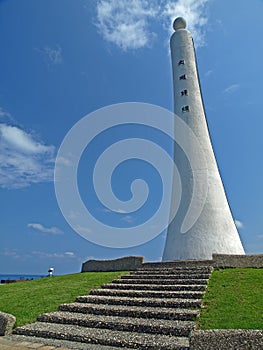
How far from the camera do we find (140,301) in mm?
7824

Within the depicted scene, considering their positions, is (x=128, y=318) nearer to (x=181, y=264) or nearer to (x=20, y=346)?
(x=20, y=346)

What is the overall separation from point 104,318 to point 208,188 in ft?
41.2

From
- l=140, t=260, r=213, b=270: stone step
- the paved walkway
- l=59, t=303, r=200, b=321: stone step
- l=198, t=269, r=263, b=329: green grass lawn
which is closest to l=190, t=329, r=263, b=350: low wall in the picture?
l=198, t=269, r=263, b=329: green grass lawn

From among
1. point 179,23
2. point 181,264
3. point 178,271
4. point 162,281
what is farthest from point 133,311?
point 179,23

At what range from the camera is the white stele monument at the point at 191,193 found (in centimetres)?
1664

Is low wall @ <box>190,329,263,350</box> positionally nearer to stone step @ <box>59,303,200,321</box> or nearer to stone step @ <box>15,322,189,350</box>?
stone step @ <box>15,322,189,350</box>

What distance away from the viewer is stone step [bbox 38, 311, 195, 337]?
19.3 feet

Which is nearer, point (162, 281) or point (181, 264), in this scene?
point (162, 281)

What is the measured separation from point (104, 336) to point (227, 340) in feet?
8.55

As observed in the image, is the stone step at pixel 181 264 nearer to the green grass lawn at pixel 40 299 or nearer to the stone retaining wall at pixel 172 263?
the stone retaining wall at pixel 172 263

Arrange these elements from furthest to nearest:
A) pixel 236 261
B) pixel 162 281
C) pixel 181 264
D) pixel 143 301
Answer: pixel 181 264 → pixel 236 261 → pixel 162 281 → pixel 143 301

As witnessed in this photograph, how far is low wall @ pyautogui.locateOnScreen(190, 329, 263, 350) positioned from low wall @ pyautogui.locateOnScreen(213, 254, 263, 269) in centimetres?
805

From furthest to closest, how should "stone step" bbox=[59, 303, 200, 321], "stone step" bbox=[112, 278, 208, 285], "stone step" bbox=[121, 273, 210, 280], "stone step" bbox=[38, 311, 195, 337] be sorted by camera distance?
"stone step" bbox=[121, 273, 210, 280]
"stone step" bbox=[112, 278, 208, 285]
"stone step" bbox=[59, 303, 200, 321]
"stone step" bbox=[38, 311, 195, 337]

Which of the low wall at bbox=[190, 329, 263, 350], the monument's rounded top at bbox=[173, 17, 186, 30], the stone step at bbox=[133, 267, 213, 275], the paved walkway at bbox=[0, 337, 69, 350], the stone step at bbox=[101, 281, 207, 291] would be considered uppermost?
the monument's rounded top at bbox=[173, 17, 186, 30]
